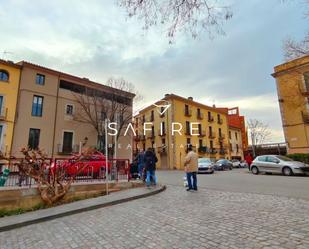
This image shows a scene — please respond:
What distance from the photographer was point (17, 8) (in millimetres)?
4902

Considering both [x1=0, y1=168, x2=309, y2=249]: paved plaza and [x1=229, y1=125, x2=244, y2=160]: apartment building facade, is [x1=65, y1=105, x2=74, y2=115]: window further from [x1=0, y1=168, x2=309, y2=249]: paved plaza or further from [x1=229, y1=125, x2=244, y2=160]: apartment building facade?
[x1=229, y1=125, x2=244, y2=160]: apartment building facade

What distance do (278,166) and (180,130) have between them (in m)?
20.5

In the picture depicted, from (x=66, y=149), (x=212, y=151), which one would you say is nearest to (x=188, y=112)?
(x=212, y=151)

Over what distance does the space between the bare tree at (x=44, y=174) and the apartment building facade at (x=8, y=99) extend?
51.4 feet

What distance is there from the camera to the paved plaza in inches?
147

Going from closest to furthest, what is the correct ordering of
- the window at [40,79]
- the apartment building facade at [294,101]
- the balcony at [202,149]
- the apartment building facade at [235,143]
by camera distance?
the apartment building facade at [294,101] < the window at [40,79] < the balcony at [202,149] < the apartment building facade at [235,143]

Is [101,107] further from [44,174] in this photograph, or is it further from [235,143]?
[235,143]

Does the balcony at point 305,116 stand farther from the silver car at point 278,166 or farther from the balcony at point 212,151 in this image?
the balcony at point 212,151

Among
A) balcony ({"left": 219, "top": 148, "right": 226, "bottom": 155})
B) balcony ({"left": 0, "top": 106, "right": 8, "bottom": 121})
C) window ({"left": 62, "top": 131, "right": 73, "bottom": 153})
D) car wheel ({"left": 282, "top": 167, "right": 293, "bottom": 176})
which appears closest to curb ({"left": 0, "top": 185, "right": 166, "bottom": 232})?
car wheel ({"left": 282, "top": 167, "right": 293, "bottom": 176})

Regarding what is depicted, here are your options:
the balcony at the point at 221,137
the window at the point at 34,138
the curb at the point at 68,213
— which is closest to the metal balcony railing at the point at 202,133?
the balcony at the point at 221,137

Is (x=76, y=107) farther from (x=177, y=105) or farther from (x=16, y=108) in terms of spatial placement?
(x=177, y=105)

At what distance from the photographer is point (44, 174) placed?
26.5 ft

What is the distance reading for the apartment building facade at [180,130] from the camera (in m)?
35.7

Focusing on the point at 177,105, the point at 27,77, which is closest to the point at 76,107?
the point at 27,77
